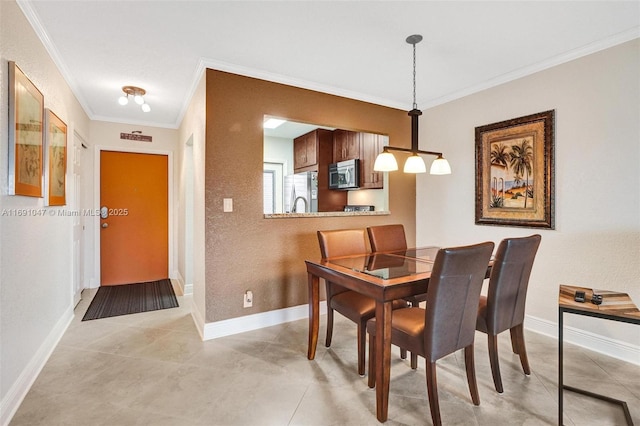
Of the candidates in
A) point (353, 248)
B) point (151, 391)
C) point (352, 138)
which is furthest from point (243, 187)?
point (352, 138)

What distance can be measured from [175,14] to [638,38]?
334 centimetres

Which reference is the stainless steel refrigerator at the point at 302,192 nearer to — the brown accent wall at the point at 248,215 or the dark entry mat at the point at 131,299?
the brown accent wall at the point at 248,215

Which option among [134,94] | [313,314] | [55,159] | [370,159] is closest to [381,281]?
[313,314]

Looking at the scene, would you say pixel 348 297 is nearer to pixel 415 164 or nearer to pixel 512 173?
pixel 415 164

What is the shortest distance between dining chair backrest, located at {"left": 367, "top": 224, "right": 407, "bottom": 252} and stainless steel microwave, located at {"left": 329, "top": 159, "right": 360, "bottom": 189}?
138 cm

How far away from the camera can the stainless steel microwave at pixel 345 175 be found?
437cm

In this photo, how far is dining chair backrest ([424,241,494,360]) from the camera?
161 cm

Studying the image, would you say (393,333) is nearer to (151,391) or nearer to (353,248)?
(353,248)

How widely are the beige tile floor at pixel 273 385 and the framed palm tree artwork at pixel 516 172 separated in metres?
1.15

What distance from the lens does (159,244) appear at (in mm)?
4719

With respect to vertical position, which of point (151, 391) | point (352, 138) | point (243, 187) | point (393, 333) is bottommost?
point (151, 391)

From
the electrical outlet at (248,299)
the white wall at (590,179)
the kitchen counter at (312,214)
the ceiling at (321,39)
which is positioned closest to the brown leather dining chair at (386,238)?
the kitchen counter at (312,214)

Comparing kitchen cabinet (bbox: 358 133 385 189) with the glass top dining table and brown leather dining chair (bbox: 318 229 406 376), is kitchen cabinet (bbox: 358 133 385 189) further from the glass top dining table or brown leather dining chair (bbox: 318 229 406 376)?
the glass top dining table

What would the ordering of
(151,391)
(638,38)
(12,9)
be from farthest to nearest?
(638,38)
(151,391)
(12,9)
